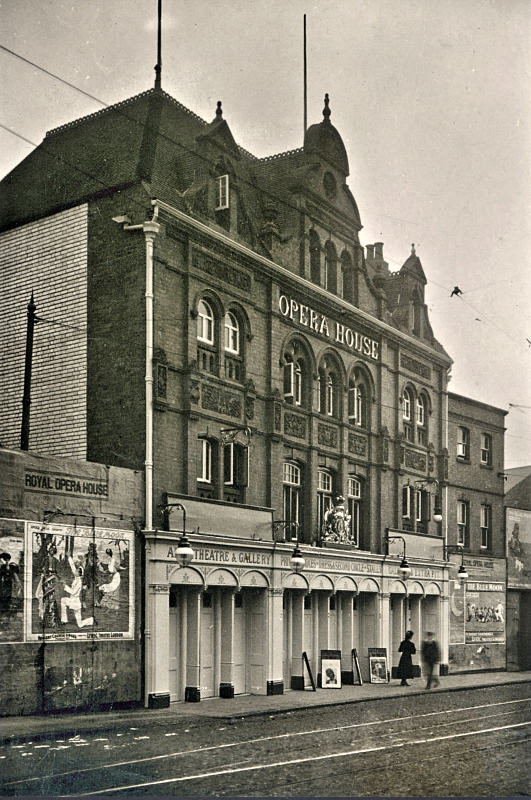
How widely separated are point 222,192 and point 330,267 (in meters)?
6.18

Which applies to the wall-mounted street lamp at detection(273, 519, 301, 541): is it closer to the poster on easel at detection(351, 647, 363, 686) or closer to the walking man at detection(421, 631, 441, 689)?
the poster on easel at detection(351, 647, 363, 686)

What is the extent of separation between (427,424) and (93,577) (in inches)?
734

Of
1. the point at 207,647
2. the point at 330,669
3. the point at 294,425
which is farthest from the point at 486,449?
the point at 207,647

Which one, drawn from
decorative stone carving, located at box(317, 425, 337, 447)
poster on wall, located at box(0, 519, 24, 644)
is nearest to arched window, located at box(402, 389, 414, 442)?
decorative stone carving, located at box(317, 425, 337, 447)

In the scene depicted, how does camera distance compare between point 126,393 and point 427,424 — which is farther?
point 427,424

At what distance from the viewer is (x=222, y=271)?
26859mm

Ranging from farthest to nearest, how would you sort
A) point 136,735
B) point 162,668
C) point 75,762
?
1. point 162,668
2. point 136,735
3. point 75,762

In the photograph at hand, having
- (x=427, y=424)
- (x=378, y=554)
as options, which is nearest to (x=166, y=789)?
(x=378, y=554)

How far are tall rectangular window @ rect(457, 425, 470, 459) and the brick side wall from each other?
62.5 feet

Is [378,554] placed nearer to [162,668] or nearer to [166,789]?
[162,668]

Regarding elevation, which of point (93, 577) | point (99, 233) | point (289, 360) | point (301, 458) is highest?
point (99, 233)

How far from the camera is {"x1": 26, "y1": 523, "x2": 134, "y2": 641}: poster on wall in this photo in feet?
66.6

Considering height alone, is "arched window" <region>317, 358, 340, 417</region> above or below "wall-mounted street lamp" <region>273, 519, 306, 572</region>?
above

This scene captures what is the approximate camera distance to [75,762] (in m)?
14.5
